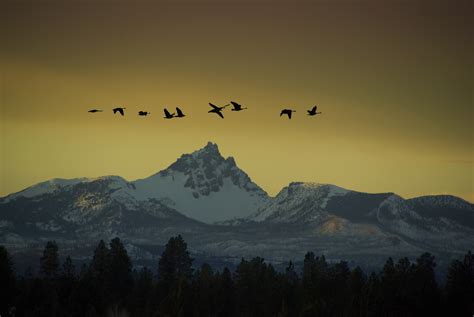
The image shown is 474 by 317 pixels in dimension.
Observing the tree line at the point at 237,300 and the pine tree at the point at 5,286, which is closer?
the tree line at the point at 237,300

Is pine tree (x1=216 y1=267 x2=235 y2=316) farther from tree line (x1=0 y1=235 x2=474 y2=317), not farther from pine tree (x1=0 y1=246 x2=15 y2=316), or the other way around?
pine tree (x1=0 y1=246 x2=15 y2=316)

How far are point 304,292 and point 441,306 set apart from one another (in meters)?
30.1

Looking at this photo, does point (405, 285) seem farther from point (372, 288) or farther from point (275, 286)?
point (372, 288)

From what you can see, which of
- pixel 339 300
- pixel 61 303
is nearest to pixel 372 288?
pixel 339 300

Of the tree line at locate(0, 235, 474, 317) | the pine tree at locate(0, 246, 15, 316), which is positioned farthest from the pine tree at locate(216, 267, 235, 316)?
the pine tree at locate(0, 246, 15, 316)

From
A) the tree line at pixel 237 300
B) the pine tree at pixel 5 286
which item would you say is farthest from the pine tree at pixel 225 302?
the pine tree at pixel 5 286

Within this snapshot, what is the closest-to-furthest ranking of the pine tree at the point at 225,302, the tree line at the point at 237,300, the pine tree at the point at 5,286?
the tree line at the point at 237,300 < the pine tree at the point at 5,286 < the pine tree at the point at 225,302

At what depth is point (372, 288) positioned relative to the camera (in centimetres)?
15838

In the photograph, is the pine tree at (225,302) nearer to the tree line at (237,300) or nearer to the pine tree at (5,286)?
the tree line at (237,300)

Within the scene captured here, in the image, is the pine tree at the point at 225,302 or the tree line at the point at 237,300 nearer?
the tree line at the point at 237,300

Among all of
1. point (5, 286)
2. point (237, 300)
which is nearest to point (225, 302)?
point (237, 300)

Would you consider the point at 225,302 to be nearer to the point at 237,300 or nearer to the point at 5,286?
the point at 237,300

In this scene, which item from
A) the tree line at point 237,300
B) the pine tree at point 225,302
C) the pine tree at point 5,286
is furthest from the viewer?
the pine tree at point 225,302

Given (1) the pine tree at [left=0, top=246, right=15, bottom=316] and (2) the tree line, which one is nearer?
(2) the tree line
